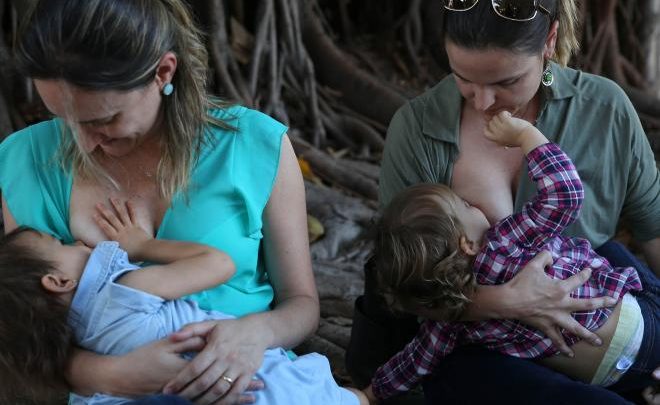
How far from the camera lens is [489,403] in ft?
8.33

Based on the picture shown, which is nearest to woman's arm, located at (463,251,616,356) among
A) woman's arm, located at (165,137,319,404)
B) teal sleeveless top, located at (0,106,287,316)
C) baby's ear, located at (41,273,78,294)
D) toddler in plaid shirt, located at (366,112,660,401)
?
toddler in plaid shirt, located at (366,112,660,401)

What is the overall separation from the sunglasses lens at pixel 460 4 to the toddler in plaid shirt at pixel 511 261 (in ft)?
0.99

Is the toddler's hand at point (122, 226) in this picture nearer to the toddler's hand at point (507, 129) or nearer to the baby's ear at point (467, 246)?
the baby's ear at point (467, 246)

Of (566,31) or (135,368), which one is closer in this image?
(135,368)

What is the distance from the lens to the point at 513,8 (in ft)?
8.05

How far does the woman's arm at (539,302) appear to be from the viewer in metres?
2.49

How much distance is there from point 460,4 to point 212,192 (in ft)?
2.62

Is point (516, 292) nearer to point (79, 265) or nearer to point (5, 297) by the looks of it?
point (79, 265)

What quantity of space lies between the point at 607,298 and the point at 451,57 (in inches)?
29.5

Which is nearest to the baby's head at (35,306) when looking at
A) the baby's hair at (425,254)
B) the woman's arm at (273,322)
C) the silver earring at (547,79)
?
the woman's arm at (273,322)

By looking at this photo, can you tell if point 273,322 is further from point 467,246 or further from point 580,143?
point 580,143

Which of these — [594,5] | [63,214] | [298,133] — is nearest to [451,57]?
[63,214]

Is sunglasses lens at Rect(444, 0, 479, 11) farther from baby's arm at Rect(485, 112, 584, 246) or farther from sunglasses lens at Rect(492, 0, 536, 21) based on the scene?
baby's arm at Rect(485, 112, 584, 246)

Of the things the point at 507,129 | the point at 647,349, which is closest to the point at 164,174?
the point at 507,129
